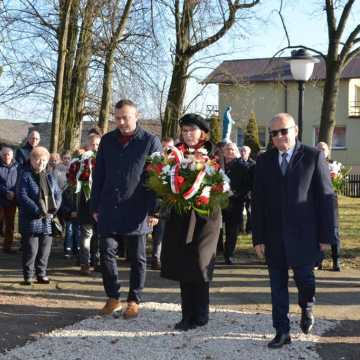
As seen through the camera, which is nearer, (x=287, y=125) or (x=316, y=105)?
(x=287, y=125)

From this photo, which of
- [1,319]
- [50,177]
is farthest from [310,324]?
[50,177]

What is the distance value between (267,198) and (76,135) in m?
15.2

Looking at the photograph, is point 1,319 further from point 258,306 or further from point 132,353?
point 258,306

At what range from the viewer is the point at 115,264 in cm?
665

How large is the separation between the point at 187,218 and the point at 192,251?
325mm

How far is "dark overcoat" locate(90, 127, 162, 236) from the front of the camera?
6.56 metres

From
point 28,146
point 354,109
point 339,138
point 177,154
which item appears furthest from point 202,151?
point 354,109

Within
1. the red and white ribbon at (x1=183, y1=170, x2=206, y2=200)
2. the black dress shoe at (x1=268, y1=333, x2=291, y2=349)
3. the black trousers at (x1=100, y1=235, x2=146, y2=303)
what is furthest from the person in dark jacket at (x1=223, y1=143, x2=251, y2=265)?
the black dress shoe at (x1=268, y1=333, x2=291, y2=349)

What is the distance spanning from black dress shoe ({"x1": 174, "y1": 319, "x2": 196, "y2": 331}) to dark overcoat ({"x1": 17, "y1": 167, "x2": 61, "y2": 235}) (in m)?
3.03

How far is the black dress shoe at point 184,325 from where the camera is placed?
6118 mm

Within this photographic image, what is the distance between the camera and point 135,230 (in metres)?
6.58

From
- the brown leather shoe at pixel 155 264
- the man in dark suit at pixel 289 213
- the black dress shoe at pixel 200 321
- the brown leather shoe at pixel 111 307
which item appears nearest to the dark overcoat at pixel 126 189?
the brown leather shoe at pixel 111 307

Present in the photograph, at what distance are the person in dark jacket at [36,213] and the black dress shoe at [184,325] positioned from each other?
9.65 ft

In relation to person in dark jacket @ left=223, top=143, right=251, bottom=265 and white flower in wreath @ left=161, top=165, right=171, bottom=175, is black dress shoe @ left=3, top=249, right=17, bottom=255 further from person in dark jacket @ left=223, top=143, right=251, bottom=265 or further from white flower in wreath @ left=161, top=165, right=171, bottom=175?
white flower in wreath @ left=161, top=165, right=171, bottom=175
